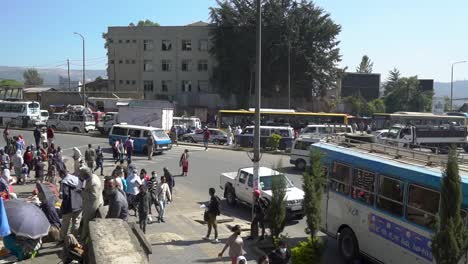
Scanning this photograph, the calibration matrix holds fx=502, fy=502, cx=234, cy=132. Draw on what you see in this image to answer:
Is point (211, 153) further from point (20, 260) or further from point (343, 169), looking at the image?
point (20, 260)

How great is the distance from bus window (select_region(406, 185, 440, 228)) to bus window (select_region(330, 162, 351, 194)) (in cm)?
246

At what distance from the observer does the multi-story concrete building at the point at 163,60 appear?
73562mm

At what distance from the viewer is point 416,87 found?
262 ft

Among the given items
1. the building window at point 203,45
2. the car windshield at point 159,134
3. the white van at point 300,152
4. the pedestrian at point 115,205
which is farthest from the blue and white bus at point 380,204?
the building window at point 203,45

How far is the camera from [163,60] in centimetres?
7431

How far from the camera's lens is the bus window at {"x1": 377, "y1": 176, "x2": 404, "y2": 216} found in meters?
10.7

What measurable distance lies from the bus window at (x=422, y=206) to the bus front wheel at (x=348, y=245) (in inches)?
87.4

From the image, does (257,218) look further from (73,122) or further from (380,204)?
(73,122)

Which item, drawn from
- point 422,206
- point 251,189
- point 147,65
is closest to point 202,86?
point 147,65

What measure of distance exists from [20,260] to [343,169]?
7824mm

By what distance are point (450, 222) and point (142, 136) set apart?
26932mm

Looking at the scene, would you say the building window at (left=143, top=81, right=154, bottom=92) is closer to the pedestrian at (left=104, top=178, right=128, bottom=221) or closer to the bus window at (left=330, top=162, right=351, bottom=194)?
the bus window at (left=330, top=162, right=351, bottom=194)

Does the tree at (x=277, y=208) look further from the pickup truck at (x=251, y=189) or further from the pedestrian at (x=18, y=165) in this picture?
the pedestrian at (x=18, y=165)

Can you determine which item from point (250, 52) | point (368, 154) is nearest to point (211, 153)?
point (368, 154)
